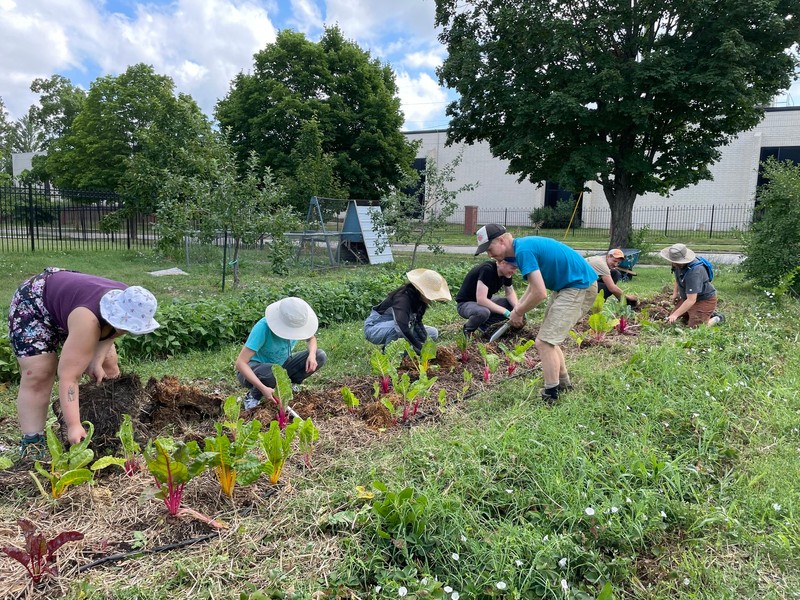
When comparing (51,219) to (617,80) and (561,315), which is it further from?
(561,315)

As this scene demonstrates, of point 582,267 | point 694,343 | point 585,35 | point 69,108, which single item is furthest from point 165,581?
point 69,108

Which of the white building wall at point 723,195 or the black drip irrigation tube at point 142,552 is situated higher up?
the white building wall at point 723,195

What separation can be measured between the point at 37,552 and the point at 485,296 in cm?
513

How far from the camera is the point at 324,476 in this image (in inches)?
121

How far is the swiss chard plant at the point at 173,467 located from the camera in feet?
8.43

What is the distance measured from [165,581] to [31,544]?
532 mm

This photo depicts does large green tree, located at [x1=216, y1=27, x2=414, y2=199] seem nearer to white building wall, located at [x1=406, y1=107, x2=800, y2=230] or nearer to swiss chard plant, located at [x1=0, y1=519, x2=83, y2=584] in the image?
white building wall, located at [x1=406, y1=107, x2=800, y2=230]

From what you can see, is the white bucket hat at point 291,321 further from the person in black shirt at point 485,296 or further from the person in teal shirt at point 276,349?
the person in black shirt at point 485,296

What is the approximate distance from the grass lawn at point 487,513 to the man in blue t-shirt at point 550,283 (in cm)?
36

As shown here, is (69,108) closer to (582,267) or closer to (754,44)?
(754,44)

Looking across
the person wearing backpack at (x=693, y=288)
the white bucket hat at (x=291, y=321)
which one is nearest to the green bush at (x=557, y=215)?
the person wearing backpack at (x=693, y=288)

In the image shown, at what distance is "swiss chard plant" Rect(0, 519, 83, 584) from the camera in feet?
7.20

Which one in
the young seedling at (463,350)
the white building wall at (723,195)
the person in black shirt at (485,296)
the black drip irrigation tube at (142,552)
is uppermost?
the white building wall at (723,195)

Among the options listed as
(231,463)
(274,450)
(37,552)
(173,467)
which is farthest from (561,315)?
(37,552)
